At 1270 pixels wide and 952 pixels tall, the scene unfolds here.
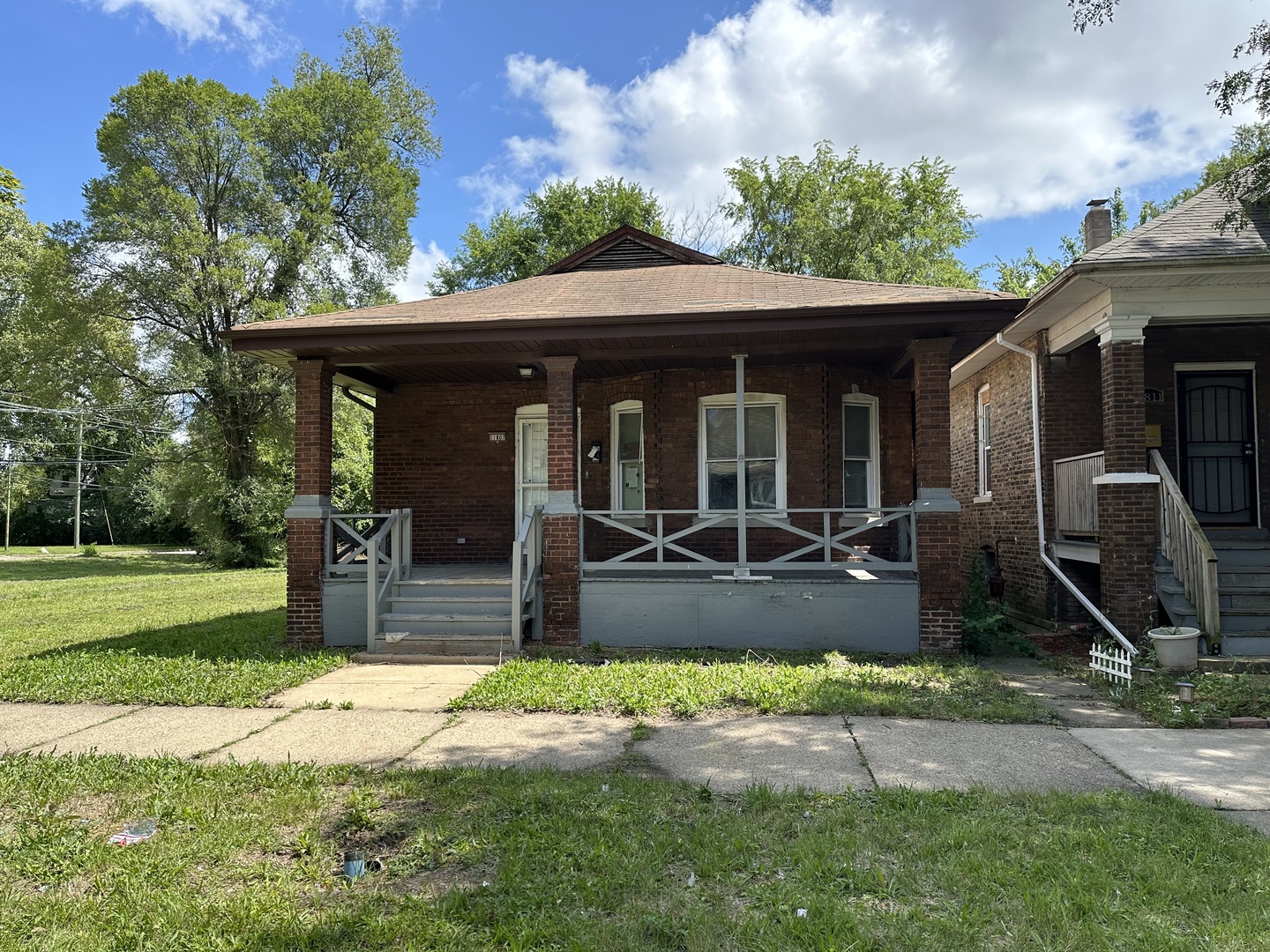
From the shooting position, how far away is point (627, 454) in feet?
37.3

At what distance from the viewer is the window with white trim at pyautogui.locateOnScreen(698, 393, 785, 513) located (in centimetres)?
1070

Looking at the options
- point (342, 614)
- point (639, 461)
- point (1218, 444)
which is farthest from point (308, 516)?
point (1218, 444)

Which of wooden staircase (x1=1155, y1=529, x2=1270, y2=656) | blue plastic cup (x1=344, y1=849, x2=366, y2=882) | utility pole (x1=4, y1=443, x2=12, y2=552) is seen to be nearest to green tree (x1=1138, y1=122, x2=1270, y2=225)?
wooden staircase (x1=1155, y1=529, x2=1270, y2=656)

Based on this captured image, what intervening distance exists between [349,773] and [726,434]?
707cm

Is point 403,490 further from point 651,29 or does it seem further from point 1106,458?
point 651,29

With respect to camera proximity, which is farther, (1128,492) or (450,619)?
(450,619)

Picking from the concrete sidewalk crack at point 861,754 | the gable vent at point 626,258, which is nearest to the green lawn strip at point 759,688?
the concrete sidewalk crack at point 861,754

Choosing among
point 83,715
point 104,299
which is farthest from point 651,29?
point 83,715

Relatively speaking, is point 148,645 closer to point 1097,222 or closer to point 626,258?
point 626,258

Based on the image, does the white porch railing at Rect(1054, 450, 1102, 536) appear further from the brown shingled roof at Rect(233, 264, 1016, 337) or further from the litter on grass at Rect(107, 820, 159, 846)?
the litter on grass at Rect(107, 820, 159, 846)

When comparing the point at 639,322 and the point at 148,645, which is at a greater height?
the point at 639,322

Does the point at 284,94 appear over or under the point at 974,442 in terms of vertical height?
over

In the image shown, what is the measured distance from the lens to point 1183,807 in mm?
4168

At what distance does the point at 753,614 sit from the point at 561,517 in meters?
2.35
